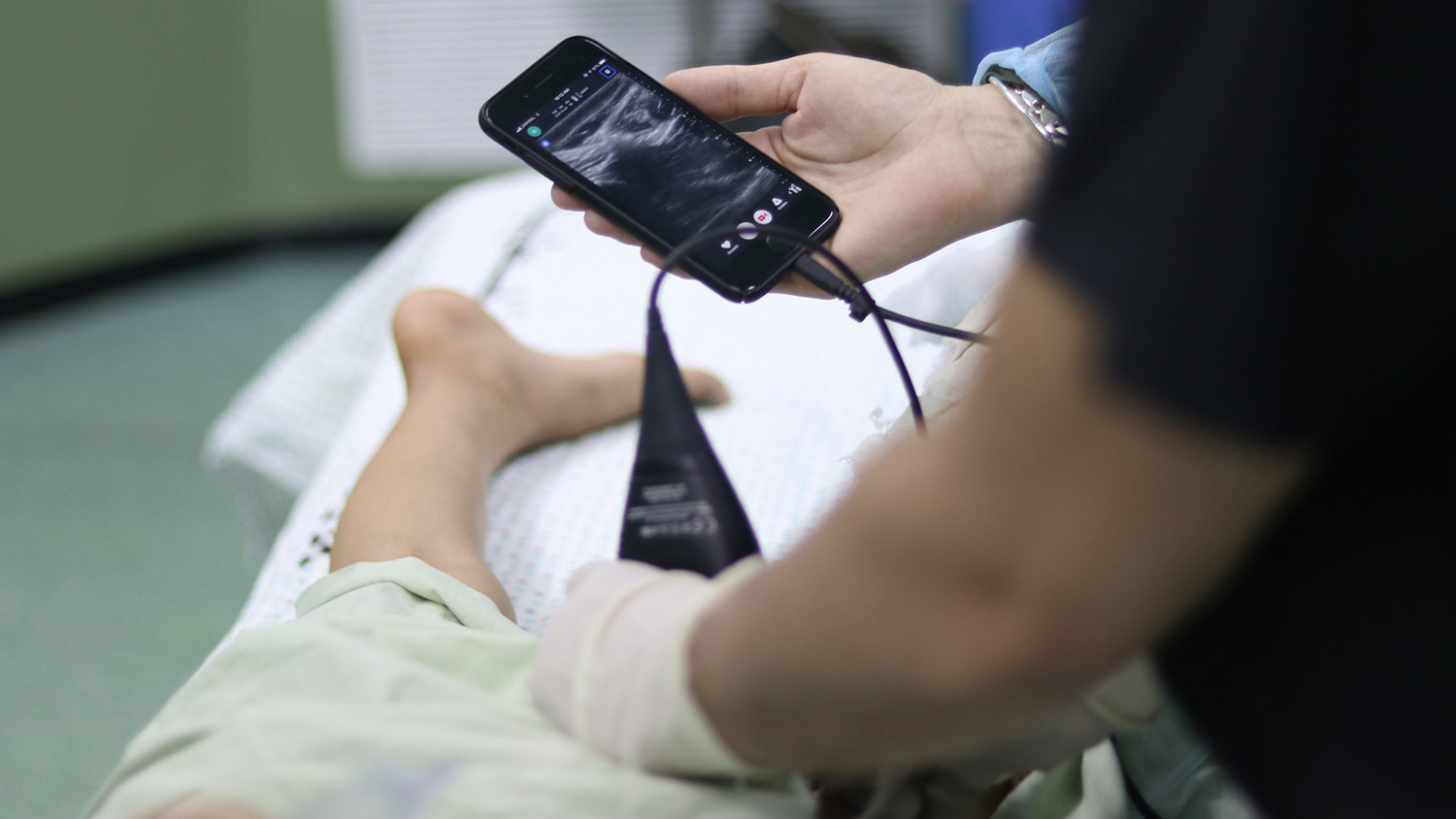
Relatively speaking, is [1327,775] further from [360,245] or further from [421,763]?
[360,245]

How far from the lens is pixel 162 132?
2.48m

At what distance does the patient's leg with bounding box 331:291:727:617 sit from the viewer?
668 mm

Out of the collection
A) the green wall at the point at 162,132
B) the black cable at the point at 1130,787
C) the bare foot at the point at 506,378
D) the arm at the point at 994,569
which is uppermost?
the arm at the point at 994,569

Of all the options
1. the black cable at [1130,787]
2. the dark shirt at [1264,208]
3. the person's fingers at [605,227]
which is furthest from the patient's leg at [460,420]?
the dark shirt at [1264,208]

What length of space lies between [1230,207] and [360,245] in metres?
2.72

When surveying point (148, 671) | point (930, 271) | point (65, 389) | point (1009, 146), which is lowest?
point (65, 389)

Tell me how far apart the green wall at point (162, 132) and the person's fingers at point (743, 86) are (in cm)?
190

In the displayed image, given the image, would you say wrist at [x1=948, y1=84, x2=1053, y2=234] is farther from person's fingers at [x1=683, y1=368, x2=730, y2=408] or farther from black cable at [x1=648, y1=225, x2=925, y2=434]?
person's fingers at [x1=683, y1=368, x2=730, y2=408]

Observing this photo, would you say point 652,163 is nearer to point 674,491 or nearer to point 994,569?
point 674,491

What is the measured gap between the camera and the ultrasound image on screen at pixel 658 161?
Result: 0.64 metres

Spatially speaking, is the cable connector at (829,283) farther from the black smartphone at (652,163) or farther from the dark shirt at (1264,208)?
the dark shirt at (1264,208)

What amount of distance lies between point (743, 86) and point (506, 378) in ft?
0.91

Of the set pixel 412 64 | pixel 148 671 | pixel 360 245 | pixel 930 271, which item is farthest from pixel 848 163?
pixel 360 245

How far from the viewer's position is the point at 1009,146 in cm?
67
